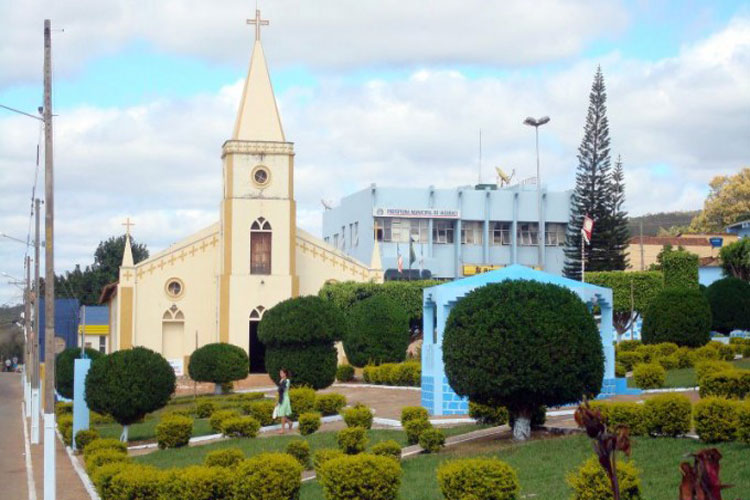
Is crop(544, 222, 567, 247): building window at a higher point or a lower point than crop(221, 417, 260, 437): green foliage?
higher

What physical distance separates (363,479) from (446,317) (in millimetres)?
10496

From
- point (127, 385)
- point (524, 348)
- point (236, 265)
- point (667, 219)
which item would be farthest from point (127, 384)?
point (667, 219)

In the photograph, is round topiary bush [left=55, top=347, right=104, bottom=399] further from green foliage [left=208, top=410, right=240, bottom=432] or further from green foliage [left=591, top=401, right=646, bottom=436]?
green foliage [left=591, top=401, right=646, bottom=436]

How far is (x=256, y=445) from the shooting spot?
68.6 ft

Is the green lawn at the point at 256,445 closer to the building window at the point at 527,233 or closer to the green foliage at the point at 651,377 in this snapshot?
the green foliage at the point at 651,377

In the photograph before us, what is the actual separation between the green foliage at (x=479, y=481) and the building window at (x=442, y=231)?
173 ft

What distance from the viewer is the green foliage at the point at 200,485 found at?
14.2m

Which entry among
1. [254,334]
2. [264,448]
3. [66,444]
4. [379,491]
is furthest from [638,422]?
[254,334]

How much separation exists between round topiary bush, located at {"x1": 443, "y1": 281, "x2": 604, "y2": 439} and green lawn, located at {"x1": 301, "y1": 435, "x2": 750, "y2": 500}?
770mm

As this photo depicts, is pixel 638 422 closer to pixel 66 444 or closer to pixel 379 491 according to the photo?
pixel 379 491

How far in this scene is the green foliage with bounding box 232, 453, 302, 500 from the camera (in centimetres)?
1354

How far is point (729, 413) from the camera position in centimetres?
1463

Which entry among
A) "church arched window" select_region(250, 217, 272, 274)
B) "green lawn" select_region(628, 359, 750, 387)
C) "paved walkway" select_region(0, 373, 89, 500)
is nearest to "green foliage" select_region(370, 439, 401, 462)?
"paved walkway" select_region(0, 373, 89, 500)

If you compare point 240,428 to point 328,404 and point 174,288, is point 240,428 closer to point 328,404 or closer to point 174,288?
point 328,404
